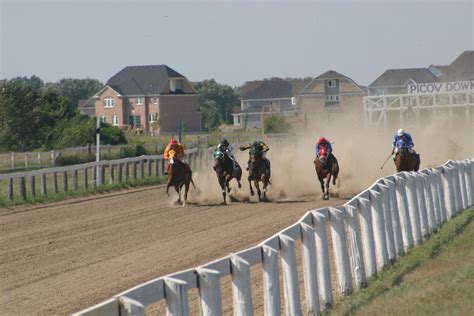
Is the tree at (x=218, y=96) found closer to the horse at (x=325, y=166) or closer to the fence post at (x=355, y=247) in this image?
the horse at (x=325, y=166)

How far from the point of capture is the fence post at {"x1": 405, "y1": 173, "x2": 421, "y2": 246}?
48.1ft

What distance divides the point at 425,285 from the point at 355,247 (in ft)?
3.08

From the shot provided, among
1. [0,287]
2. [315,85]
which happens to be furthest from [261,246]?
[315,85]

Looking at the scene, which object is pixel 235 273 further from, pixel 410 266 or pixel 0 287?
pixel 0 287

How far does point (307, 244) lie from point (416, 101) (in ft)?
157

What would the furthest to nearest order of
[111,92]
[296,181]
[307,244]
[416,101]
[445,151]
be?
[111,92], [416,101], [445,151], [296,181], [307,244]

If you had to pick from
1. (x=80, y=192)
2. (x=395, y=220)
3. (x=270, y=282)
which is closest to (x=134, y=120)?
(x=80, y=192)

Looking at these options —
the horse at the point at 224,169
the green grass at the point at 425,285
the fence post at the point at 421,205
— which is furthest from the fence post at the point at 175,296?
the horse at the point at 224,169

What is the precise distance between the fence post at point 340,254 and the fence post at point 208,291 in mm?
3534

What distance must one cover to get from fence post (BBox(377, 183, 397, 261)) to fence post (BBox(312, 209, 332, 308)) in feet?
9.11

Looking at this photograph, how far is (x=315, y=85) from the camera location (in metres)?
105

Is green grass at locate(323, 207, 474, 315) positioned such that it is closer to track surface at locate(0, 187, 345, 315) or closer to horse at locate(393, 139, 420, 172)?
track surface at locate(0, 187, 345, 315)

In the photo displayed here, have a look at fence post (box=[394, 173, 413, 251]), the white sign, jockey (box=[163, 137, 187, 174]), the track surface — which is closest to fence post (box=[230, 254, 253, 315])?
the track surface

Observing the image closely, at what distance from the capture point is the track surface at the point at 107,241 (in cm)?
1273
